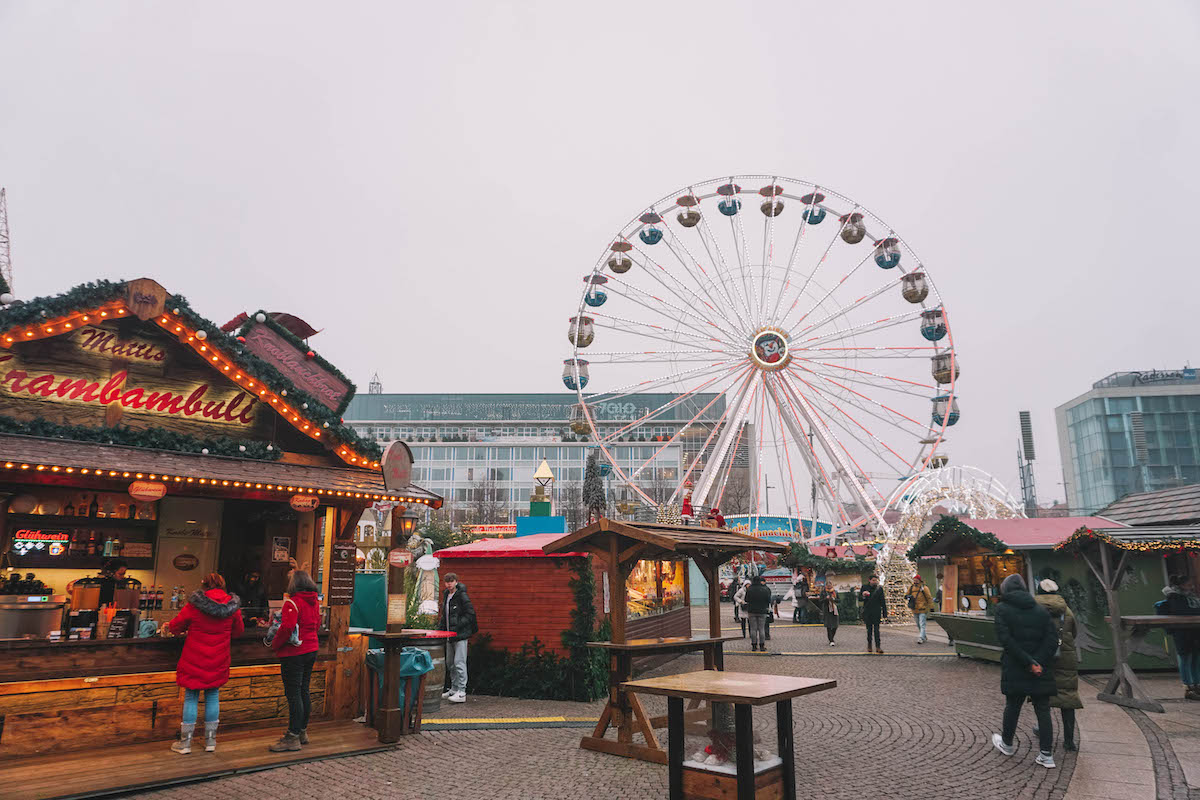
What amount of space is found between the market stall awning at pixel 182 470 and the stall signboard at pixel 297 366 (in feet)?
3.82

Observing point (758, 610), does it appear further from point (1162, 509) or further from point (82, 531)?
point (82, 531)

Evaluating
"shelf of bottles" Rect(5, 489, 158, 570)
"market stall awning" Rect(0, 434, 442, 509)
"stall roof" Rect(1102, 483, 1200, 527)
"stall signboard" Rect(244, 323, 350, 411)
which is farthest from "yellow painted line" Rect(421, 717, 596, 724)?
"stall roof" Rect(1102, 483, 1200, 527)

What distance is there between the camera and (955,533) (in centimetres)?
1580

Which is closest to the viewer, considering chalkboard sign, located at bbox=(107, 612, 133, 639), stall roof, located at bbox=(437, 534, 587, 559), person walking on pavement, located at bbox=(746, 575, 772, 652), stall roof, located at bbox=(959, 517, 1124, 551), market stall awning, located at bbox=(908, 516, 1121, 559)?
chalkboard sign, located at bbox=(107, 612, 133, 639)

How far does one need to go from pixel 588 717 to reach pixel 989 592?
11663 millimetres

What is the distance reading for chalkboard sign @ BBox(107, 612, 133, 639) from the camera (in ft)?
26.2

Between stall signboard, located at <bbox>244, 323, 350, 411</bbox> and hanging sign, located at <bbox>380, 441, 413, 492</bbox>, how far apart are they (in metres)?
1.83

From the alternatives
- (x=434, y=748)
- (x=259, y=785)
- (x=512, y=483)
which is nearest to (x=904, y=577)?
(x=434, y=748)

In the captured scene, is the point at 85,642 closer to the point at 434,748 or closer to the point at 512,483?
the point at 434,748

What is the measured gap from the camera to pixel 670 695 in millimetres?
5250

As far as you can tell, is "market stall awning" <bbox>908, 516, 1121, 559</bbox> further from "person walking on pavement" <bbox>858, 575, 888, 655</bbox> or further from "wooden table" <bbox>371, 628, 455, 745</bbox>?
"wooden table" <bbox>371, 628, 455, 745</bbox>

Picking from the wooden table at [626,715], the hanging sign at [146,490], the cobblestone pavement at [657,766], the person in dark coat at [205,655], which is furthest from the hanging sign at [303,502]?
the wooden table at [626,715]

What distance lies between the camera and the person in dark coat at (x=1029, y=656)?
6.83m

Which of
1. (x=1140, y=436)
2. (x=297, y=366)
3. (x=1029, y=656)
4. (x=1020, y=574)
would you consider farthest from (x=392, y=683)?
(x=1140, y=436)
